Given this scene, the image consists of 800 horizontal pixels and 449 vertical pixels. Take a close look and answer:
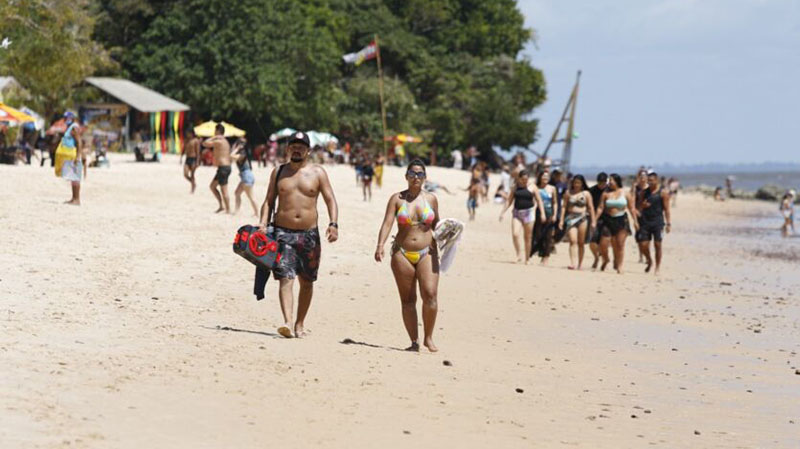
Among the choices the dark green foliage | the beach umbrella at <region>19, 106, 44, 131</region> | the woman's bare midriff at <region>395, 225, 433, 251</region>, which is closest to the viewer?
the woman's bare midriff at <region>395, 225, 433, 251</region>

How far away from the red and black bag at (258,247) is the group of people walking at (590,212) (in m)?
8.40

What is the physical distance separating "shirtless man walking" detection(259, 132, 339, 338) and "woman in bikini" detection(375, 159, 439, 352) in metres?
0.46

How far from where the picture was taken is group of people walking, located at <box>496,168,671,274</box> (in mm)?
17078

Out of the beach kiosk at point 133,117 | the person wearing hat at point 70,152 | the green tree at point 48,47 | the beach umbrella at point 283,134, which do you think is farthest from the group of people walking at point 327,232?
the beach umbrella at point 283,134

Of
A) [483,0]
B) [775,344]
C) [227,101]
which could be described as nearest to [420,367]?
[775,344]

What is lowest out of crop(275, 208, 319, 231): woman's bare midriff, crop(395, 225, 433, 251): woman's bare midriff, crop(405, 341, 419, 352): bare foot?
crop(405, 341, 419, 352): bare foot

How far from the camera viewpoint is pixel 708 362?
31.8 feet

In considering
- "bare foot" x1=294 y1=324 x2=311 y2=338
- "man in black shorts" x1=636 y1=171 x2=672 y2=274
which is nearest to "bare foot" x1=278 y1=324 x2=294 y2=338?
"bare foot" x1=294 y1=324 x2=311 y2=338

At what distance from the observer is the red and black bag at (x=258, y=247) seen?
890cm

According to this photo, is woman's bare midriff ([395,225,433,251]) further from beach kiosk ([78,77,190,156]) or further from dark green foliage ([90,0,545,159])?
dark green foliage ([90,0,545,159])

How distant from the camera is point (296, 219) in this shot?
9.10m

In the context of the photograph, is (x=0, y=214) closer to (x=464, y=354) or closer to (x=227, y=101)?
(x=464, y=354)

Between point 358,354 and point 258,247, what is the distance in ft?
3.44

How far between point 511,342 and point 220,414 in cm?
420
